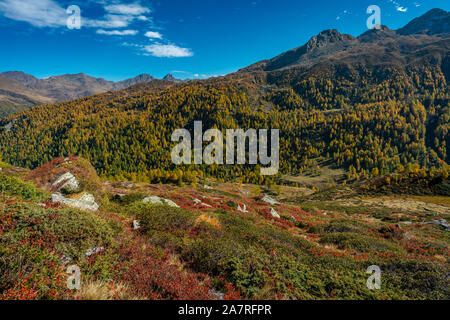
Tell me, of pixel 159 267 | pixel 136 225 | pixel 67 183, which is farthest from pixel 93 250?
pixel 67 183

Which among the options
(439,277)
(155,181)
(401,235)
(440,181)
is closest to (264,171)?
(155,181)

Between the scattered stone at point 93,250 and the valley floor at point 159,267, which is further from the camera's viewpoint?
the scattered stone at point 93,250

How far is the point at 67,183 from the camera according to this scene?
Answer: 1698cm

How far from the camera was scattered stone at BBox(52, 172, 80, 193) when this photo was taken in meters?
16.6

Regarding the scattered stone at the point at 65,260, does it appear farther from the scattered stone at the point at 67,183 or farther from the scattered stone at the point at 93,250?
the scattered stone at the point at 67,183

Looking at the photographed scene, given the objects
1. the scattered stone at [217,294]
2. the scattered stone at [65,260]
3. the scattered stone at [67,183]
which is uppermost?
the scattered stone at [67,183]

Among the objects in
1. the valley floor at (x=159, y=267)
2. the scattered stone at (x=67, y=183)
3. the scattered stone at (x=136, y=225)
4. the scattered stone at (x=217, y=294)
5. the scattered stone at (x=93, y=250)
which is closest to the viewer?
the valley floor at (x=159, y=267)

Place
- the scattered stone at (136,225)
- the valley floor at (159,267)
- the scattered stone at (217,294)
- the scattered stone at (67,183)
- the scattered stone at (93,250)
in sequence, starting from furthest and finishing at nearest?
1. the scattered stone at (67,183)
2. the scattered stone at (136,225)
3. the scattered stone at (93,250)
4. the scattered stone at (217,294)
5. the valley floor at (159,267)

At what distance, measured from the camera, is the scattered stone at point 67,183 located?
16552mm

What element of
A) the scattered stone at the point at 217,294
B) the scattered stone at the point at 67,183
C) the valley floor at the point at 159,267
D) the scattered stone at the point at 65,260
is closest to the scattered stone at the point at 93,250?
the valley floor at the point at 159,267

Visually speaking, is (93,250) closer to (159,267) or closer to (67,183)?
(159,267)

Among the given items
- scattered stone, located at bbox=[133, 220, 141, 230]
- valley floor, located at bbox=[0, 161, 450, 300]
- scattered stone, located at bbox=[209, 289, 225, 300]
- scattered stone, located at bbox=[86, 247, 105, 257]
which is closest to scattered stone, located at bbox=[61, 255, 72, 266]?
valley floor, located at bbox=[0, 161, 450, 300]
